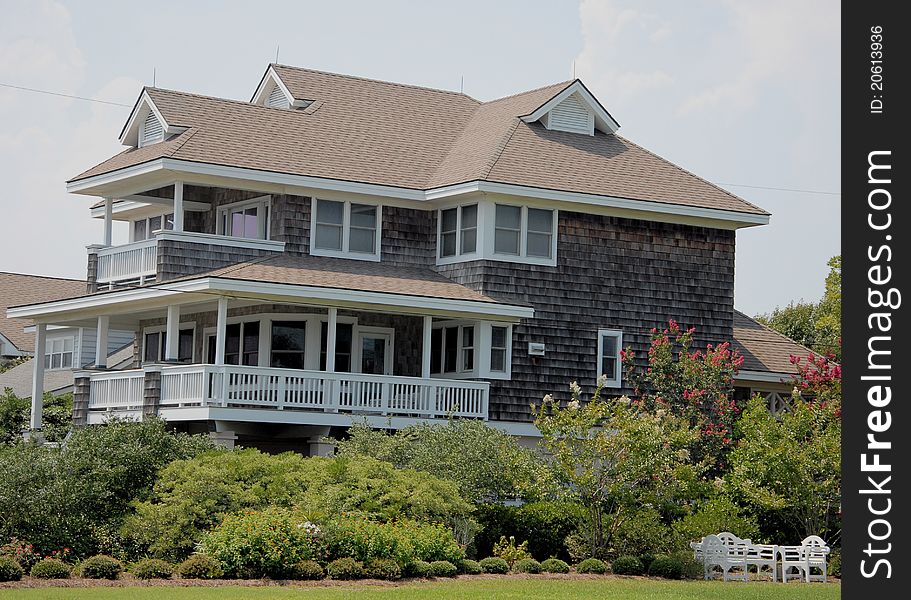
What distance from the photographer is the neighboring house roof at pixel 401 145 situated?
3403 centimetres

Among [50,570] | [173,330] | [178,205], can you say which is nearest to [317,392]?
[173,330]

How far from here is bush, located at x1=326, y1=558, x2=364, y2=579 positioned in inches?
882

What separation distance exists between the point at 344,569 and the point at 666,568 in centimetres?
627

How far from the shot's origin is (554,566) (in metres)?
25.2

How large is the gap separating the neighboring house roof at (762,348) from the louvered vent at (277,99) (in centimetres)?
1318

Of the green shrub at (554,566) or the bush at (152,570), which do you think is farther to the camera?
the green shrub at (554,566)

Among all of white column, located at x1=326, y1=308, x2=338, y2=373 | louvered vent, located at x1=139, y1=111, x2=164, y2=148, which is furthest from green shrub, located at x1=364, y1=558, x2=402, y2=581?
louvered vent, located at x1=139, y1=111, x2=164, y2=148

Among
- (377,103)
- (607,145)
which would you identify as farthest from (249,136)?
(607,145)

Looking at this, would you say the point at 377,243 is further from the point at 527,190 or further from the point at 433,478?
the point at 433,478

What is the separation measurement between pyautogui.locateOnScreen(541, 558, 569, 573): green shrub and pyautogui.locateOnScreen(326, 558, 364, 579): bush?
3.94m

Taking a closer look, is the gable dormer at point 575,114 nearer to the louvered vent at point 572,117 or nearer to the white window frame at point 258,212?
the louvered vent at point 572,117

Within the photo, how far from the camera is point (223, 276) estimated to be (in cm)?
3005

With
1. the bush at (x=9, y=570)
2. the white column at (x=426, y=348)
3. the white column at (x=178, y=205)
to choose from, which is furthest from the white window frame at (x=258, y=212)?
the bush at (x=9, y=570)

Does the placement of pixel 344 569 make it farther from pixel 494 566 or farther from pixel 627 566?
pixel 627 566
